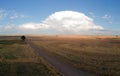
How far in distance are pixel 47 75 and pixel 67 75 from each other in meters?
2.15

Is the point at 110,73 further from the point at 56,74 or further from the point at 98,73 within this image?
the point at 56,74

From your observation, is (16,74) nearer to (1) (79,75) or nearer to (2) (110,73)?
(1) (79,75)

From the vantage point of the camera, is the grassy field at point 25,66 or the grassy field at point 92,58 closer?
the grassy field at point 25,66

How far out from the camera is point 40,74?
2105 cm

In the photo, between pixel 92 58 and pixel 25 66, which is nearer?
pixel 25 66

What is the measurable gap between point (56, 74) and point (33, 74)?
2557mm

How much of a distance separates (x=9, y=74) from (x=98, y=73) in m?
9.48

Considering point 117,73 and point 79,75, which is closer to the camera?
point 79,75

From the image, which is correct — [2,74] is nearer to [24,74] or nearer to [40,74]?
[24,74]

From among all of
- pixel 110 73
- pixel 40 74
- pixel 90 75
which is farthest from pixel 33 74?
pixel 110 73

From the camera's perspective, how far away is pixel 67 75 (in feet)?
64.8

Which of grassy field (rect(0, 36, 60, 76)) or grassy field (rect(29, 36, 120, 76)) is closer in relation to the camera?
grassy field (rect(0, 36, 60, 76))

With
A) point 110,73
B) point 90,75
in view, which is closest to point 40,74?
point 90,75

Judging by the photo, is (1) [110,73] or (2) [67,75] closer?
(2) [67,75]
